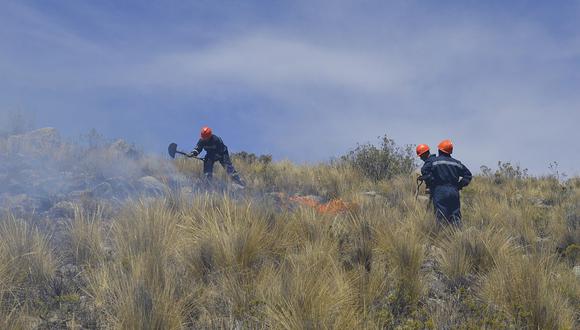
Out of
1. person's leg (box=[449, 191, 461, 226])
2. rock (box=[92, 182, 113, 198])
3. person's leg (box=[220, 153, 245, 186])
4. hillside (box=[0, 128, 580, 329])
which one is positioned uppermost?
person's leg (box=[220, 153, 245, 186])

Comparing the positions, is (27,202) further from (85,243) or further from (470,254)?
(470,254)

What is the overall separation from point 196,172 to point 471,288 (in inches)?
456

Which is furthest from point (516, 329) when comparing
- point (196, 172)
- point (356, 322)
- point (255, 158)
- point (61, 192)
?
point (255, 158)

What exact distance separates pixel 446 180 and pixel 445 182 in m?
0.04

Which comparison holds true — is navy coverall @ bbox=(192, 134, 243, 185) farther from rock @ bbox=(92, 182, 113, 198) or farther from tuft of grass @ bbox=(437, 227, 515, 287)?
tuft of grass @ bbox=(437, 227, 515, 287)

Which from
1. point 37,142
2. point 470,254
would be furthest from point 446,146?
point 37,142

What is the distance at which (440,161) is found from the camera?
937 cm

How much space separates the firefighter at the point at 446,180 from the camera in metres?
9.05

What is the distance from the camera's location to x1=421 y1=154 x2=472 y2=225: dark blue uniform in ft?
29.7

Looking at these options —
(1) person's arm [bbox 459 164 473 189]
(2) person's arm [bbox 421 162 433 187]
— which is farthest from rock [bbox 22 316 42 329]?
(1) person's arm [bbox 459 164 473 189]

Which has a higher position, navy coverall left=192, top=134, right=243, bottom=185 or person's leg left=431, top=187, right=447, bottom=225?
navy coverall left=192, top=134, right=243, bottom=185

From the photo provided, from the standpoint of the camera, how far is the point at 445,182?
30.4 feet

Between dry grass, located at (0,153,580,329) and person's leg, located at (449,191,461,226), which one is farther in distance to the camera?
person's leg, located at (449,191,461,226)

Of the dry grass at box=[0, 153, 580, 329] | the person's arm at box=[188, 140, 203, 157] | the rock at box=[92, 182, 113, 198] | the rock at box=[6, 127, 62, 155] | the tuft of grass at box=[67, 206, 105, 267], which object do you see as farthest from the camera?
the rock at box=[6, 127, 62, 155]
